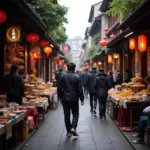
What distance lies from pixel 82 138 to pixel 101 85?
13.3ft

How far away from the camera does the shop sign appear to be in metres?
12.0

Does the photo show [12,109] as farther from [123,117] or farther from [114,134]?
[123,117]

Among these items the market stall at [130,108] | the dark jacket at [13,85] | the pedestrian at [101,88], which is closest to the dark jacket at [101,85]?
the pedestrian at [101,88]

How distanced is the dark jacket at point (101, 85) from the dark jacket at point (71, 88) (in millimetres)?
3651

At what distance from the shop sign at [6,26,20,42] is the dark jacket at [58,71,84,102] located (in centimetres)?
357

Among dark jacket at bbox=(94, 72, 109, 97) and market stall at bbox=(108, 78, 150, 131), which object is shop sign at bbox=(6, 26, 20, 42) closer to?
dark jacket at bbox=(94, 72, 109, 97)

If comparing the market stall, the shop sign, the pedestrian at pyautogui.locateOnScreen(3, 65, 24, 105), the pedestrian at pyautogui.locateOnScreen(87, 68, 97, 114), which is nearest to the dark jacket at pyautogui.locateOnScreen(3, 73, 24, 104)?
the pedestrian at pyautogui.locateOnScreen(3, 65, 24, 105)

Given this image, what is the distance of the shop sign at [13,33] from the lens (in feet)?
39.4

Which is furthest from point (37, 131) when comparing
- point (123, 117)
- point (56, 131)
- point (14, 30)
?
point (14, 30)

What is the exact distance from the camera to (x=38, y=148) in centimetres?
806

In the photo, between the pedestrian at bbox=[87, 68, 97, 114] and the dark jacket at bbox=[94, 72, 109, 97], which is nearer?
the dark jacket at bbox=[94, 72, 109, 97]

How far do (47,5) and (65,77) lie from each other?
12.7m

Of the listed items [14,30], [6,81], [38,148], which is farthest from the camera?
[14,30]

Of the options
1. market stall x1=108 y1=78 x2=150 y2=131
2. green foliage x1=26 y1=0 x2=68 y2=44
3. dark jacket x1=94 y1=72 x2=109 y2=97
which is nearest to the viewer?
market stall x1=108 y1=78 x2=150 y2=131
